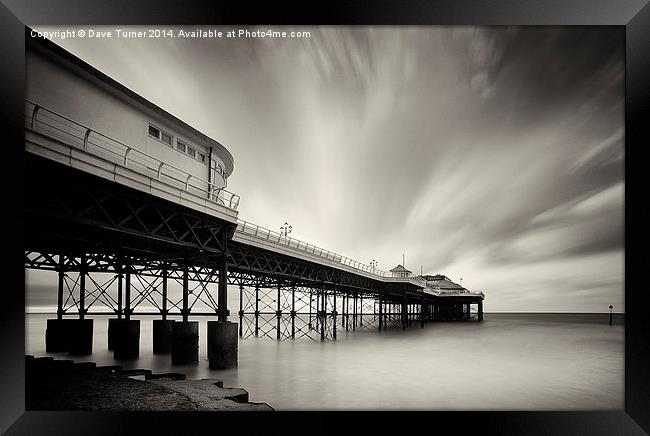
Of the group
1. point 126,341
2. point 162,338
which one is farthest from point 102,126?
point 162,338

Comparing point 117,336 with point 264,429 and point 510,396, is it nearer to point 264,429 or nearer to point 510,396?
point 264,429

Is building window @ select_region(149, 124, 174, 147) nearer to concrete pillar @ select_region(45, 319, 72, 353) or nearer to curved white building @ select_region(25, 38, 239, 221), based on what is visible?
curved white building @ select_region(25, 38, 239, 221)

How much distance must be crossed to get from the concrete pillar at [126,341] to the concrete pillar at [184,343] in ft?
12.8

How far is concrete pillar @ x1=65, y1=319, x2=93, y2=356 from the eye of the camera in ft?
71.0

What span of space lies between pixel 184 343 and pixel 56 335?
803cm

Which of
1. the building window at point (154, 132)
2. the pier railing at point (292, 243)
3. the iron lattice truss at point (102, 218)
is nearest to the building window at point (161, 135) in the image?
the building window at point (154, 132)

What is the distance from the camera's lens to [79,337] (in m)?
21.7

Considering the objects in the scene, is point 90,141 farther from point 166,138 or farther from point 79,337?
point 79,337

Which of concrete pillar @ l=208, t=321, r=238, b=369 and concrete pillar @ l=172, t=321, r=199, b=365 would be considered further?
concrete pillar @ l=172, t=321, r=199, b=365

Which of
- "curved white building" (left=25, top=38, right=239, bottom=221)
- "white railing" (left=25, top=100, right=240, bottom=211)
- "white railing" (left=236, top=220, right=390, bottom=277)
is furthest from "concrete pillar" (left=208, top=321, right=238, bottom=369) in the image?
"white railing" (left=236, top=220, right=390, bottom=277)

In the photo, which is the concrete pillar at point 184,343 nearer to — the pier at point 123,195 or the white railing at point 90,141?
the pier at point 123,195

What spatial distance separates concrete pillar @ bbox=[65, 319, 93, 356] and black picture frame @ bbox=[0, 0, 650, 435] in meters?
12.5
